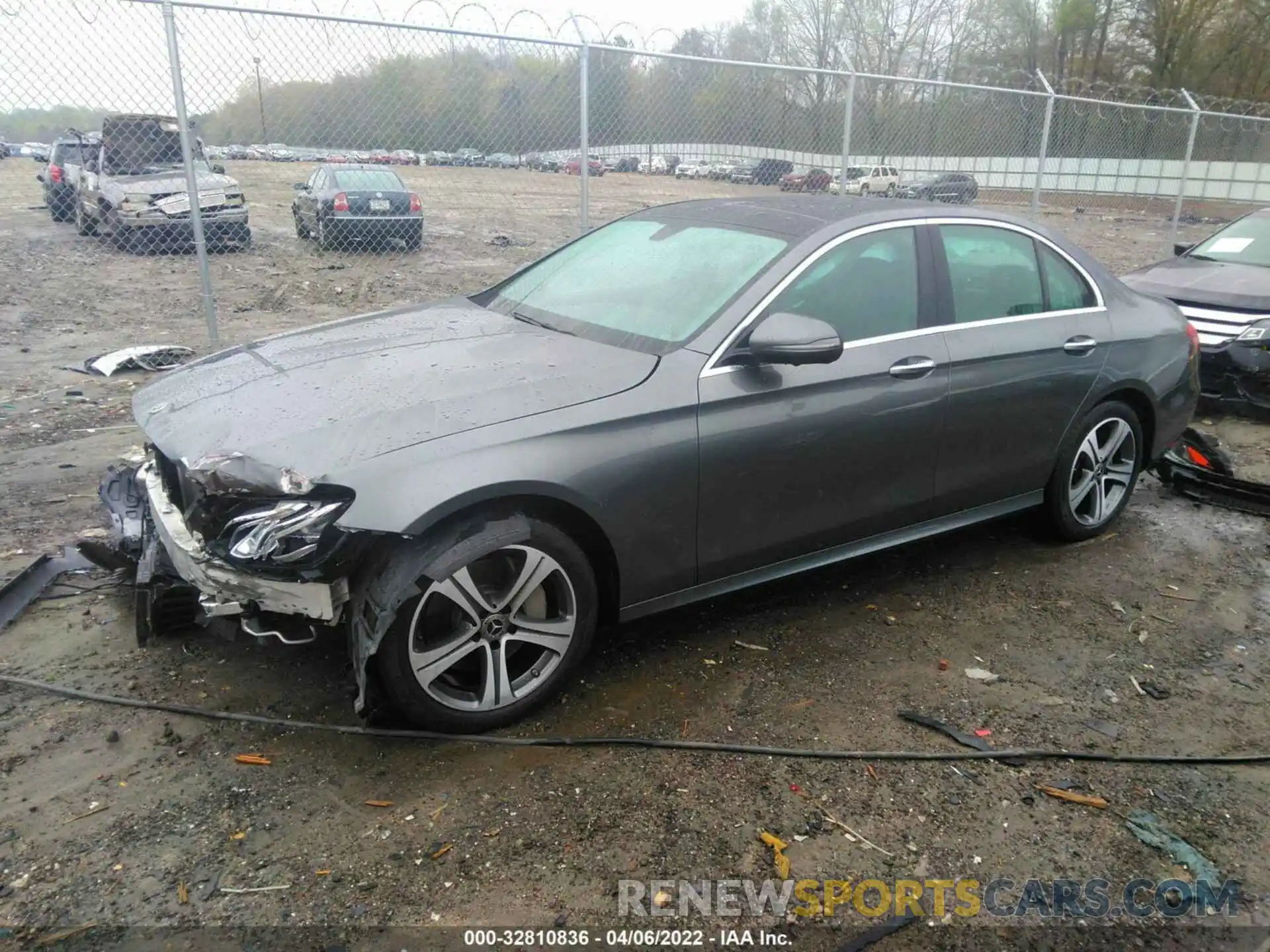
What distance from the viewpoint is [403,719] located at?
2877 millimetres

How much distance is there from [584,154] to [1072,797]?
596 centimetres

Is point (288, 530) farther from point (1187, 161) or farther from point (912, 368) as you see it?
point (1187, 161)

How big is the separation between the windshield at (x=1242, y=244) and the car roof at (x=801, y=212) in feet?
15.8

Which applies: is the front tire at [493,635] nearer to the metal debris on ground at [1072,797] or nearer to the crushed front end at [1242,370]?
the metal debris on ground at [1072,797]

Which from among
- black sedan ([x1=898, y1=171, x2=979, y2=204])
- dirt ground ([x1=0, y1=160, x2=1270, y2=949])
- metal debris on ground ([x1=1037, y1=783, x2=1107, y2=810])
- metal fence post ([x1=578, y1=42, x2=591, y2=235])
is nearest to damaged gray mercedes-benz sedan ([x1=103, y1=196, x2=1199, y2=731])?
dirt ground ([x1=0, y1=160, x2=1270, y2=949])

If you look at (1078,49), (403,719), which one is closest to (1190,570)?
(403,719)

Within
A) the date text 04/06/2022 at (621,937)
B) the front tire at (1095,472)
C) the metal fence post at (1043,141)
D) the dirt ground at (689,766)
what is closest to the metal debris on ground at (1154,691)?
the dirt ground at (689,766)

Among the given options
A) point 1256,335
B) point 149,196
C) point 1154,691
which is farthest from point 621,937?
point 149,196

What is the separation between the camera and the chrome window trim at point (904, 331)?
126 inches

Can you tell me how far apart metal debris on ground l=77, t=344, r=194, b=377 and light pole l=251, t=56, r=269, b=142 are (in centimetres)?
191

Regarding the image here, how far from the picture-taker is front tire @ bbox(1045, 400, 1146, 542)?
4352 mm

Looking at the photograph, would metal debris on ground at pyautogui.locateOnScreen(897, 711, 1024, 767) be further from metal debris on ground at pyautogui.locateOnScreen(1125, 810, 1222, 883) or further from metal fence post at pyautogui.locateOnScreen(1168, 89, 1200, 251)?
metal fence post at pyautogui.locateOnScreen(1168, 89, 1200, 251)

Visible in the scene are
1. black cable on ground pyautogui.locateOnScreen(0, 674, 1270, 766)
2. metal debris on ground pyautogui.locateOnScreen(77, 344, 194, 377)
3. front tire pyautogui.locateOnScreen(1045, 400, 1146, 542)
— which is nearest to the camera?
black cable on ground pyautogui.locateOnScreen(0, 674, 1270, 766)

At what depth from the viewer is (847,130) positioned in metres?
8.38
